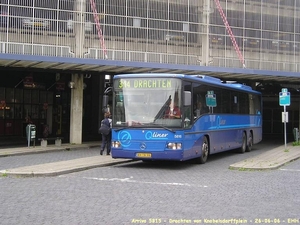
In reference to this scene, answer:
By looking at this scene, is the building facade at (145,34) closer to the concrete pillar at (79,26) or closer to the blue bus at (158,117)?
the concrete pillar at (79,26)

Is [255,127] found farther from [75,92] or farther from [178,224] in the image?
[178,224]

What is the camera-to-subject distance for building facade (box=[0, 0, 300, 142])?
22.3m

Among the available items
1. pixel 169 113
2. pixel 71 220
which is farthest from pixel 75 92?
pixel 71 220

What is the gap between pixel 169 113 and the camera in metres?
13.5

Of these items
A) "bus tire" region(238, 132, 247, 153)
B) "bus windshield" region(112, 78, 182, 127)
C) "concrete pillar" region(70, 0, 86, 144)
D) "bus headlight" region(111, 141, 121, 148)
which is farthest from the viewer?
"concrete pillar" region(70, 0, 86, 144)

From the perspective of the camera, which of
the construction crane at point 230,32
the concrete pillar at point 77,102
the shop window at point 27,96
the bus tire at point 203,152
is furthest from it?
the shop window at point 27,96

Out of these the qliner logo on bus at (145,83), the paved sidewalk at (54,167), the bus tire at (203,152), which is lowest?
the paved sidewalk at (54,167)

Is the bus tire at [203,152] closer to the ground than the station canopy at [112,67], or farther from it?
closer to the ground

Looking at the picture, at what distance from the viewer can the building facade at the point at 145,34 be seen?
22.3 meters

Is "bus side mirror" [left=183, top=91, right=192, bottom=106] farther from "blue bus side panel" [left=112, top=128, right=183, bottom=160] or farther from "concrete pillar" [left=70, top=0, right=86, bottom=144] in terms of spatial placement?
"concrete pillar" [left=70, top=0, right=86, bottom=144]

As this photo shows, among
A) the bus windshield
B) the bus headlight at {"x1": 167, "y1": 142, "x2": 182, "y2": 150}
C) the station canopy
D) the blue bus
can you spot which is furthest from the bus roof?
the station canopy

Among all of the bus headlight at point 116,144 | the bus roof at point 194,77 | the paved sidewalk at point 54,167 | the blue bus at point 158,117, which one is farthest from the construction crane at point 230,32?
the bus headlight at point 116,144

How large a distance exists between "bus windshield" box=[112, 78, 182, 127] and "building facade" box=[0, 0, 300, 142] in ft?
32.1

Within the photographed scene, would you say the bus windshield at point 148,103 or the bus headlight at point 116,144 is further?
the bus headlight at point 116,144
